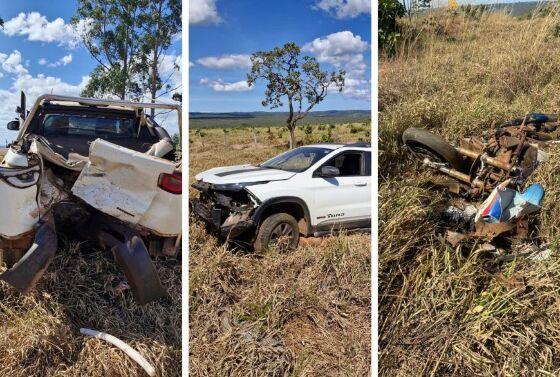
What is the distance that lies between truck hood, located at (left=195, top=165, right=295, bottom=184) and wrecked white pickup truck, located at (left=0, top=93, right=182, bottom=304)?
14.0 inches

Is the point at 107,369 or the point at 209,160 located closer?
the point at 209,160

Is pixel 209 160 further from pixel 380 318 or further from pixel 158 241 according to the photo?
pixel 380 318

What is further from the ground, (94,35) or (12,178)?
(94,35)

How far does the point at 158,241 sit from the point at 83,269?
0.62m

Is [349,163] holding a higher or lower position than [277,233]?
higher

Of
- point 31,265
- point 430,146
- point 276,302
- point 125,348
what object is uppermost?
point 430,146

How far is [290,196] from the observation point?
96.3 inches

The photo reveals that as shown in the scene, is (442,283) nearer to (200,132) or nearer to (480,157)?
(480,157)

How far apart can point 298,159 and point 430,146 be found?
1292 mm

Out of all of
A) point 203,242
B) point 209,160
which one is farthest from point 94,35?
point 203,242

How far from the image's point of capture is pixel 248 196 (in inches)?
93.0

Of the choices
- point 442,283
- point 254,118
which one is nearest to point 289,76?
point 254,118

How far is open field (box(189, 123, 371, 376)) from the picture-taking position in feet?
7.36

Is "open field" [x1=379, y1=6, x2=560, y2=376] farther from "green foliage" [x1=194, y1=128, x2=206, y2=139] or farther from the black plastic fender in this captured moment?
the black plastic fender
